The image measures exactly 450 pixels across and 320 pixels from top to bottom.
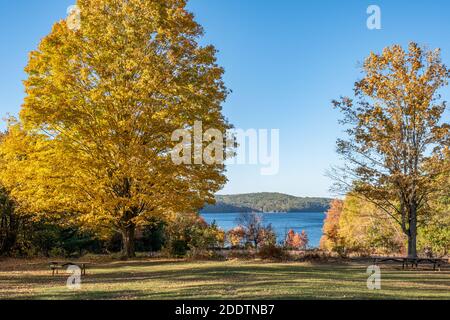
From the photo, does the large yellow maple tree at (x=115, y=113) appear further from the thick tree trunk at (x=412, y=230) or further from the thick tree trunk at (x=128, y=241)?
the thick tree trunk at (x=412, y=230)

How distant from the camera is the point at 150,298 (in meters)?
10.9

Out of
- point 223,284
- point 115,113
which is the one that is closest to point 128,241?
point 115,113

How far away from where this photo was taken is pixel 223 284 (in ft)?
44.9

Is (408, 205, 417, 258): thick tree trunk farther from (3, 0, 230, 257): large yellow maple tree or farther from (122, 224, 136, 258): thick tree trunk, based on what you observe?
(122, 224, 136, 258): thick tree trunk

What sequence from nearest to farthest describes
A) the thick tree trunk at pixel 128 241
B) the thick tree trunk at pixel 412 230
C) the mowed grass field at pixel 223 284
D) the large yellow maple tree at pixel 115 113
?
the mowed grass field at pixel 223 284, the large yellow maple tree at pixel 115 113, the thick tree trunk at pixel 412 230, the thick tree trunk at pixel 128 241

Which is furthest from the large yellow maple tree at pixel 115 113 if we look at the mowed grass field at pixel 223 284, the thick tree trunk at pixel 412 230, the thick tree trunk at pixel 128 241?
the thick tree trunk at pixel 412 230

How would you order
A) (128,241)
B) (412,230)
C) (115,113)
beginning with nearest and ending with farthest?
(115,113) → (412,230) → (128,241)

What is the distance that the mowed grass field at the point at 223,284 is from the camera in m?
11.5

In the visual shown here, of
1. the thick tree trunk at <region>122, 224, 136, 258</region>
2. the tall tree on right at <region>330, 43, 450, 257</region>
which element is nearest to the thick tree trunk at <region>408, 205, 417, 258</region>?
the tall tree on right at <region>330, 43, 450, 257</region>

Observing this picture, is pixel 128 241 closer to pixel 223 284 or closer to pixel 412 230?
pixel 223 284

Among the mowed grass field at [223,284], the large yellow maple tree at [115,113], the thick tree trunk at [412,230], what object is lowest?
the mowed grass field at [223,284]

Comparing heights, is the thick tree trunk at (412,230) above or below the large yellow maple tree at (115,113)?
below

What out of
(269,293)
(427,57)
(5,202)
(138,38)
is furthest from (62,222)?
(427,57)

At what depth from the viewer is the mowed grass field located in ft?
37.8
